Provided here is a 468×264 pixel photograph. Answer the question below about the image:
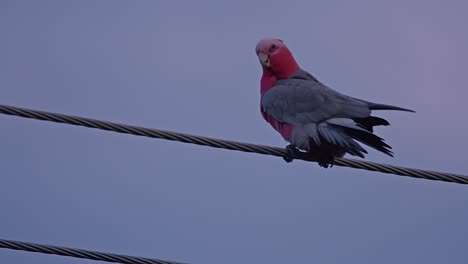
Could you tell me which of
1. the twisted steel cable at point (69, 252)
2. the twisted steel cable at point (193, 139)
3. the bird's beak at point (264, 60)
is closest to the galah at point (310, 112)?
the bird's beak at point (264, 60)

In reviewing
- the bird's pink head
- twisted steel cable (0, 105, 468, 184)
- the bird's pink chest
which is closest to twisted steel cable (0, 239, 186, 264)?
twisted steel cable (0, 105, 468, 184)

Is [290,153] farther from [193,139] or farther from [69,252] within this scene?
[69,252]

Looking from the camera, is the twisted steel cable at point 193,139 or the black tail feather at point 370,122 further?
the black tail feather at point 370,122

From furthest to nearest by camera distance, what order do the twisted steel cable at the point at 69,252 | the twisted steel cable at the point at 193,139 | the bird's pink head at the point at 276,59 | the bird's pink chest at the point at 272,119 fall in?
the bird's pink head at the point at 276,59 < the bird's pink chest at the point at 272,119 < the twisted steel cable at the point at 193,139 < the twisted steel cable at the point at 69,252

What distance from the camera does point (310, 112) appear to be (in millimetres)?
7207

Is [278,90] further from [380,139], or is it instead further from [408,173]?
[408,173]

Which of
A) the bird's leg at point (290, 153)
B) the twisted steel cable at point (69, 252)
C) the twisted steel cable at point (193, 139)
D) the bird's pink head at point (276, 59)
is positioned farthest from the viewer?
the bird's pink head at point (276, 59)

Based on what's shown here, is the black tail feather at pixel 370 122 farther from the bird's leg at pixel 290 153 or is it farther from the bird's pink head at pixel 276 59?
the bird's pink head at pixel 276 59

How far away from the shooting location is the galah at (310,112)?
6.58 metres

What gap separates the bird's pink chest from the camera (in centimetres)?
738

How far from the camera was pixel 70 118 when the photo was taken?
17.6ft

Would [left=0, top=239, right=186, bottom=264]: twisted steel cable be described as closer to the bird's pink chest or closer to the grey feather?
the grey feather

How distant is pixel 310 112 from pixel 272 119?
539 mm

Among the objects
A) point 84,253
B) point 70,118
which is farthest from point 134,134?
point 84,253
